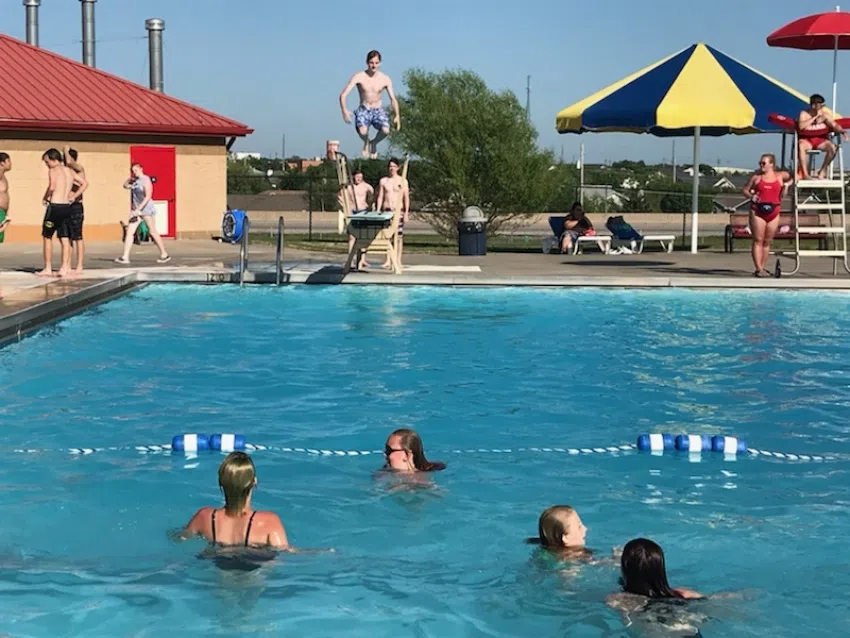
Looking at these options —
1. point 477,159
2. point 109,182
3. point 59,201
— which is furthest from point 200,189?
point 59,201

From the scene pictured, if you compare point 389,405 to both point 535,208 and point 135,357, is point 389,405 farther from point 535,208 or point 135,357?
point 535,208

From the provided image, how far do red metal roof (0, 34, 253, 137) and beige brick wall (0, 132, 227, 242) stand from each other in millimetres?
317

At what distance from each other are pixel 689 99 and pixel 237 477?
15925 millimetres

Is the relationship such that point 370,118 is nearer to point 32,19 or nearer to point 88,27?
point 88,27

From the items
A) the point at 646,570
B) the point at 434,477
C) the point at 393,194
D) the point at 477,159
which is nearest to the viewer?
the point at 646,570

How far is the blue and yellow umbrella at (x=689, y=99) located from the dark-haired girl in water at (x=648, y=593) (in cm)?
1531

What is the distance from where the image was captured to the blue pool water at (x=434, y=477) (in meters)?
5.49

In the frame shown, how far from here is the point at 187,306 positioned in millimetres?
15211

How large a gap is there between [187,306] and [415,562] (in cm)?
960

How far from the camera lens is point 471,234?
850 inches

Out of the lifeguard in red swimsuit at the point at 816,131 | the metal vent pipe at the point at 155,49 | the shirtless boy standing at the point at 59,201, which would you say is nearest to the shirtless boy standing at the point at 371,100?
the shirtless boy standing at the point at 59,201

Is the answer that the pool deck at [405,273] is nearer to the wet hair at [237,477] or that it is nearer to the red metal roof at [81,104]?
the red metal roof at [81,104]

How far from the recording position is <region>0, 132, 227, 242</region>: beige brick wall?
24172 millimetres

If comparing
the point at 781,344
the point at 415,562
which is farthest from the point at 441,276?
the point at 415,562
